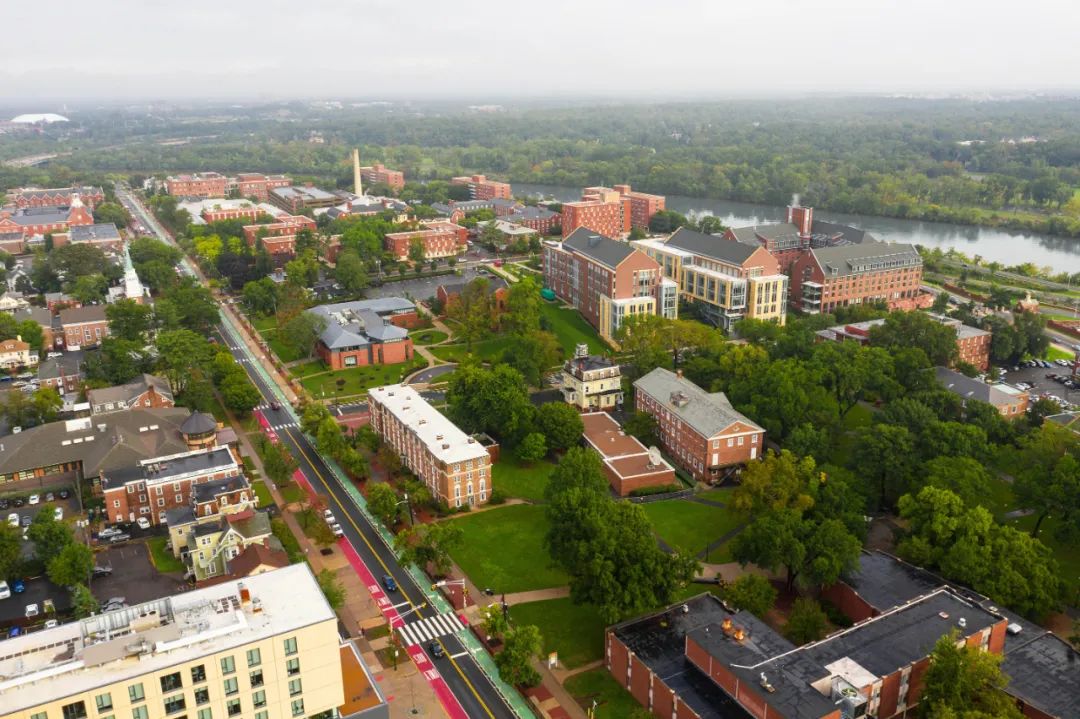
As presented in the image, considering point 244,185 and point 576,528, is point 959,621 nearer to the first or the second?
point 576,528

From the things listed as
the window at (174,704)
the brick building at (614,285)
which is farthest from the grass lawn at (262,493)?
the brick building at (614,285)

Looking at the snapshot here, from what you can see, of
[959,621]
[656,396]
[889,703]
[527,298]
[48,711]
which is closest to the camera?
[48,711]

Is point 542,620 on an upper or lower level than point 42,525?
lower

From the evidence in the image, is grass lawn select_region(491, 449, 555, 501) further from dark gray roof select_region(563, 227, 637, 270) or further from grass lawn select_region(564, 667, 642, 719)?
dark gray roof select_region(563, 227, 637, 270)

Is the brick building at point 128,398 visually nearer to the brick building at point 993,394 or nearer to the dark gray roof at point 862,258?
the brick building at point 993,394

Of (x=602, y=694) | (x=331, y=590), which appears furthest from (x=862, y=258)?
(x=331, y=590)

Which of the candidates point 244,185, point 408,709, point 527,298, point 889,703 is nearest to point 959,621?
point 889,703

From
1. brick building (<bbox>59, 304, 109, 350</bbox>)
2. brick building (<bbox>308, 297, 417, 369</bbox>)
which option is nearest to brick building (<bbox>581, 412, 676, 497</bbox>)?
brick building (<bbox>308, 297, 417, 369</bbox>)
